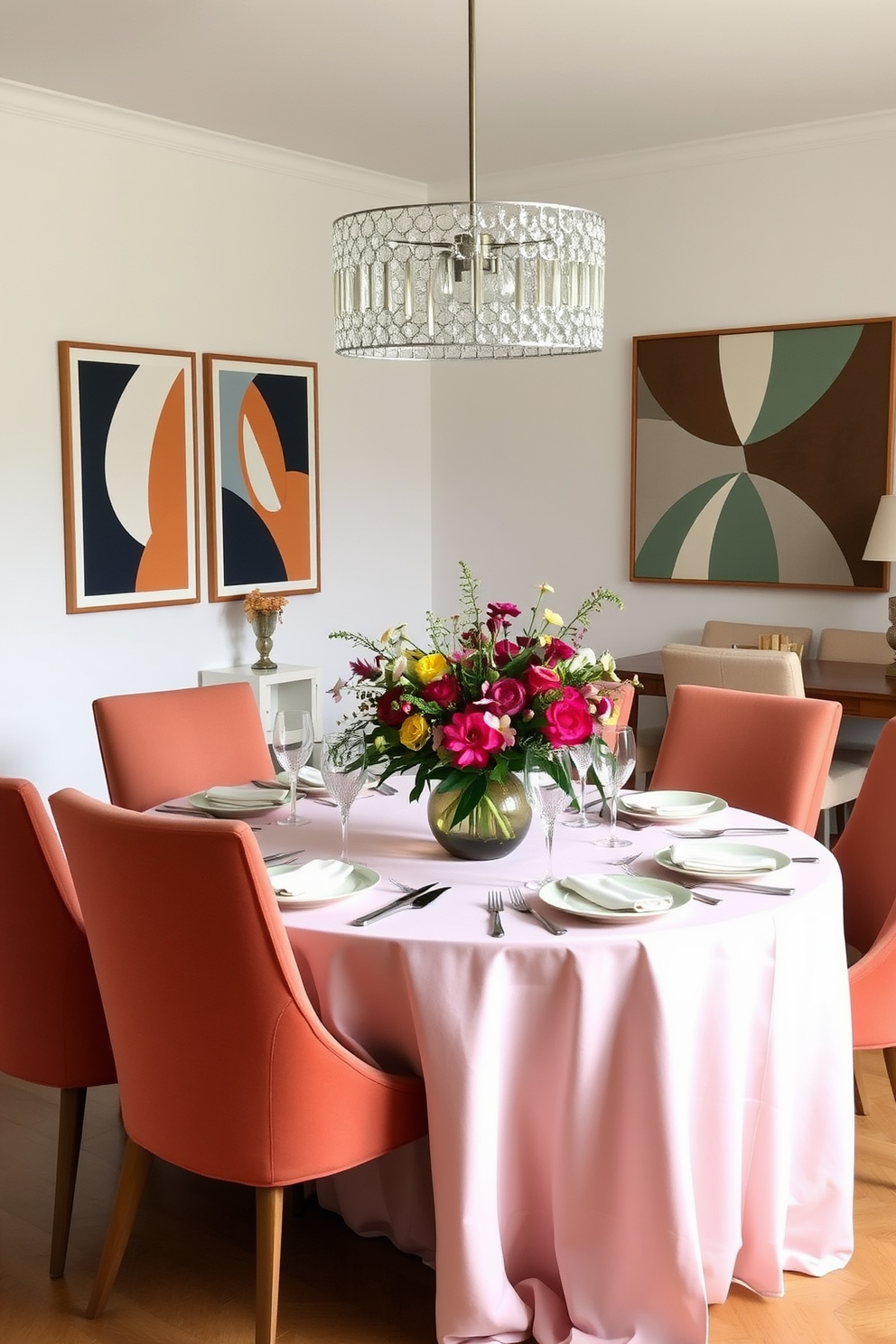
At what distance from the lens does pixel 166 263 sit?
204 inches

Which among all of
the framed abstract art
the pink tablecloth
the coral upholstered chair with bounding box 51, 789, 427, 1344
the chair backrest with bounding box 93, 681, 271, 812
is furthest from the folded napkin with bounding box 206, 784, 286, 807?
the framed abstract art

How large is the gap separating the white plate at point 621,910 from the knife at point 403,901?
20cm

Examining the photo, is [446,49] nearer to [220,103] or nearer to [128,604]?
[220,103]

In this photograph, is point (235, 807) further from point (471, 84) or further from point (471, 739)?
point (471, 84)

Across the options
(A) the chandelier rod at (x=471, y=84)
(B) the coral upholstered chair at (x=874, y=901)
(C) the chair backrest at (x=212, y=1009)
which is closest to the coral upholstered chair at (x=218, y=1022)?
(C) the chair backrest at (x=212, y=1009)

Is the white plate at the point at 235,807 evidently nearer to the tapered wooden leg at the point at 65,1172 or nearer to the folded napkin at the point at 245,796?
the folded napkin at the point at 245,796

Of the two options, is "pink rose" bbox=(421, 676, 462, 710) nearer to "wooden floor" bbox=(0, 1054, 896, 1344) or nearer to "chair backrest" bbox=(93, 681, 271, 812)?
"wooden floor" bbox=(0, 1054, 896, 1344)

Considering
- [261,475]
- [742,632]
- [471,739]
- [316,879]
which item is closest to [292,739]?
[316,879]

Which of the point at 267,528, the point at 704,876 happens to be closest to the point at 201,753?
the point at 704,876

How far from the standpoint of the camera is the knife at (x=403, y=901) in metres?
2.26

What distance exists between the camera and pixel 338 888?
2.41m

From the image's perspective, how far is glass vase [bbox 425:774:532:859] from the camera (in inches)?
101

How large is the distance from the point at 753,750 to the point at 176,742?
4.94 ft

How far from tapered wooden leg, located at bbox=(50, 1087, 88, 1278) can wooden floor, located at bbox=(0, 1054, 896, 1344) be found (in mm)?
54
